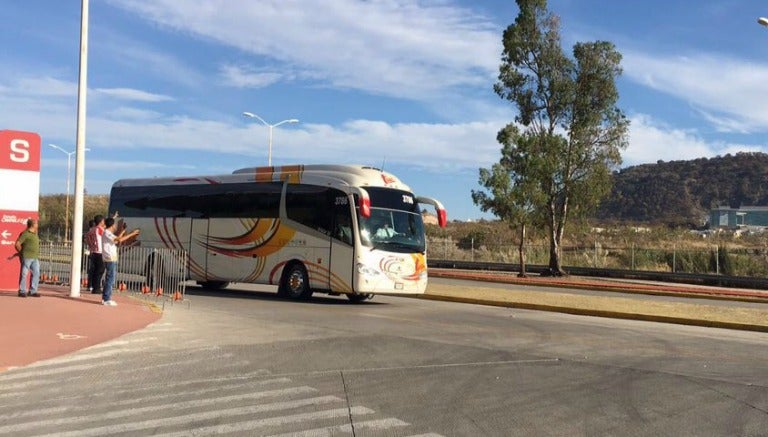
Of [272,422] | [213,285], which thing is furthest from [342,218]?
[272,422]

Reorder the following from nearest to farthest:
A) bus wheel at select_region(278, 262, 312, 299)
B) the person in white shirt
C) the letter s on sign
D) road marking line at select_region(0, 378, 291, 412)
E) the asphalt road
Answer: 1. the asphalt road
2. road marking line at select_region(0, 378, 291, 412)
3. the person in white shirt
4. the letter s on sign
5. bus wheel at select_region(278, 262, 312, 299)

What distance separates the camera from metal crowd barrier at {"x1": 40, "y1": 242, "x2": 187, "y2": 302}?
1994 cm

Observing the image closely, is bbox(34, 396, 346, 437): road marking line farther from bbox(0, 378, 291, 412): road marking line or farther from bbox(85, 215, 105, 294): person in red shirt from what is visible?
bbox(85, 215, 105, 294): person in red shirt

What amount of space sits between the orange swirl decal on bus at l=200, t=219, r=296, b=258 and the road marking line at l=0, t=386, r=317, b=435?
12.5 meters

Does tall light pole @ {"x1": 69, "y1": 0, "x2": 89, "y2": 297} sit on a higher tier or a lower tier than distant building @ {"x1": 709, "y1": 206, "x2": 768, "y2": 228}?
lower

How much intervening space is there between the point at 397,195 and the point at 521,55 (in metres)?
21.4

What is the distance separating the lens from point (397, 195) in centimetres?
1983

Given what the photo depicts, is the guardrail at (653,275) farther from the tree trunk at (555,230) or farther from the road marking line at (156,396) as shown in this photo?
the road marking line at (156,396)

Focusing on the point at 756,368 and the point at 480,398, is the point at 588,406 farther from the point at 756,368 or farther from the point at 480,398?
the point at 756,368

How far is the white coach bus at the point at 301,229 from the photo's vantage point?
19047mm

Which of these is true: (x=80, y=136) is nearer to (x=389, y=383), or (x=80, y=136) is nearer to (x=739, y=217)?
(x=389, y=383)

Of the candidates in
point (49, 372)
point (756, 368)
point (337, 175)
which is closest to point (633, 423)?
point (756, 368)

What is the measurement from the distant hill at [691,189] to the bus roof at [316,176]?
302 feet

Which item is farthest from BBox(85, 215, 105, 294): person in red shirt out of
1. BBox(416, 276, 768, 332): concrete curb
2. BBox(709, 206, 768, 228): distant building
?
BBox(709, 206, 768, 228): distant building
